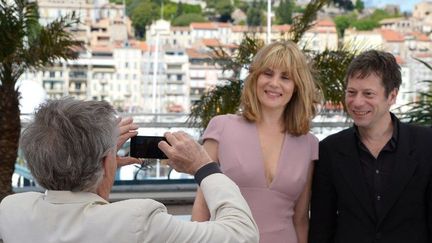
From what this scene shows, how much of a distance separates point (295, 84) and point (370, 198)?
0.42 metres

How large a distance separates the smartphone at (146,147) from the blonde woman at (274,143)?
545 mm

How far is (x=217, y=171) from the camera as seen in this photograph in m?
1.80

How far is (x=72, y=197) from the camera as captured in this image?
1666mm

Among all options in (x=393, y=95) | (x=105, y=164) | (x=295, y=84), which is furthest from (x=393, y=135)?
(x=105, y=164)

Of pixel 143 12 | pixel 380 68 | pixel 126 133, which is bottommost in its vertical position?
pixel 126 133

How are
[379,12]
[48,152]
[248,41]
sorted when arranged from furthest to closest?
[379,12] < [248,41] < [48,152]

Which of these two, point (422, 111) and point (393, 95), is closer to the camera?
point (393, 95)

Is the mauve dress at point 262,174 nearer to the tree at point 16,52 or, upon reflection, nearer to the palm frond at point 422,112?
the palm frond at point 422,112

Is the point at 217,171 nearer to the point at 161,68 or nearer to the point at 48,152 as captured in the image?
the point at 48,152

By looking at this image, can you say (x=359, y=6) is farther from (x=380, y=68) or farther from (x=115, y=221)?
(x=115, y=221)

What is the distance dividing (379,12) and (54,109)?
274 feet

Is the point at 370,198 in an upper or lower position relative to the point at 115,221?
lower

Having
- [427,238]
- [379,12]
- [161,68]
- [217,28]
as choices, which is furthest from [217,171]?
[379,12]

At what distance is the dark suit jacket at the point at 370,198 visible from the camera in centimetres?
244
